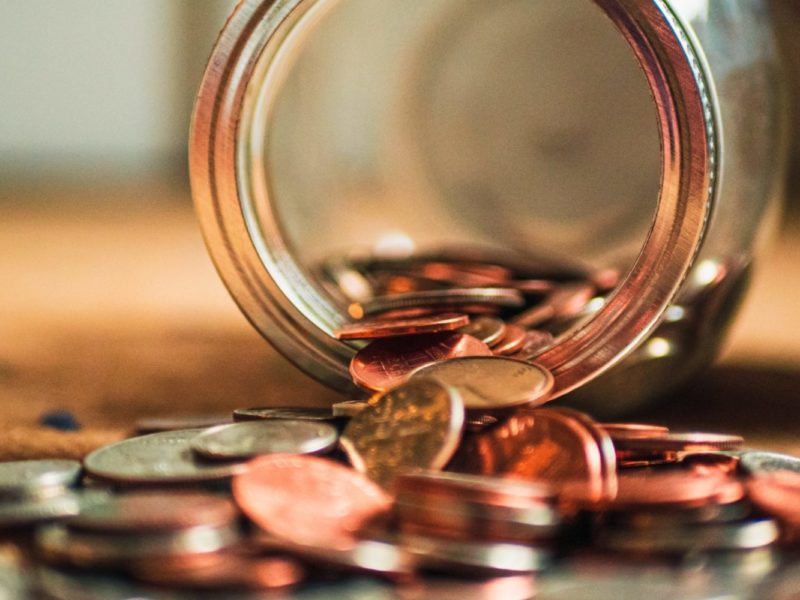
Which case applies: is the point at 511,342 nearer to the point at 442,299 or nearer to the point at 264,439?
the point at 442,299

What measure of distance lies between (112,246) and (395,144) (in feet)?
4.21

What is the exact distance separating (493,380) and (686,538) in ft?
0.61

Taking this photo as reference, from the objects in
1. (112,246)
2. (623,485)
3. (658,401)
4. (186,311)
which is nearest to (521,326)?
(658,401)

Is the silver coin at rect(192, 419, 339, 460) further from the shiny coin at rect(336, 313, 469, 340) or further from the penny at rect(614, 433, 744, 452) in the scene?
the penny at rect(614, 433, 744, 452)

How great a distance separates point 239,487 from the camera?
24.9 inches

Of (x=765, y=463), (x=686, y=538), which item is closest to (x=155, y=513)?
(x=686, y=538)

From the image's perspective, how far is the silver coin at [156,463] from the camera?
67 cm

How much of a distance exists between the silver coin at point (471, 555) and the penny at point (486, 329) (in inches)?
11.0

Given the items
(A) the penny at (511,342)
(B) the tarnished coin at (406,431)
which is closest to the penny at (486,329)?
(A) the penny at (511,342)

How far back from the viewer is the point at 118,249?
251cm

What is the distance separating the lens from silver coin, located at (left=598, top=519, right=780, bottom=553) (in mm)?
610

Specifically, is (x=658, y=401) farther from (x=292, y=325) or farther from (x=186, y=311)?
(x=186, y=311)

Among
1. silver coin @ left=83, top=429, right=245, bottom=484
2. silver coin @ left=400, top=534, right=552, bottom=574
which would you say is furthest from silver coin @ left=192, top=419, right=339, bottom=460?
silver coin @ left=400, top=534, right=552, bottom=574

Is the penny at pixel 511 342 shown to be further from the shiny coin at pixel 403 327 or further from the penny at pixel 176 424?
the penny at pixel 176 424
